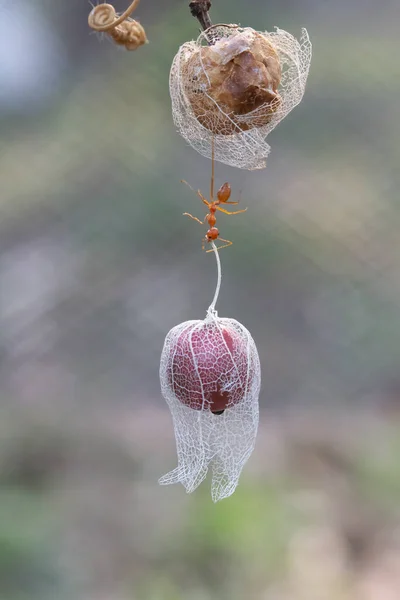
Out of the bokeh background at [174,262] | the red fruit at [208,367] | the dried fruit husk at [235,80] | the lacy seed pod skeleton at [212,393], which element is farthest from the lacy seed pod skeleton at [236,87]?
the bokeh background at [174,262]

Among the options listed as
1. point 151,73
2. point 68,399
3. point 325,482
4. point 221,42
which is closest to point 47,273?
point 68,399

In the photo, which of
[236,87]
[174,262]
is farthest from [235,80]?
[174,262]

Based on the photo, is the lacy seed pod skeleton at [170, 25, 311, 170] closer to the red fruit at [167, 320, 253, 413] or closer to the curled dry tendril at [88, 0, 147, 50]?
the curled dry tendril at [88, 0, 147, 50]

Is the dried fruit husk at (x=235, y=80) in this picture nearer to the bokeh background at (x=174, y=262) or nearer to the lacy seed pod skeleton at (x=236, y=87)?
the lacy seed pod skeleton at (x=236, y=87)

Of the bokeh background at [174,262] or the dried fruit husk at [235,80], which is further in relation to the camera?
the bokeh background at [174,262]

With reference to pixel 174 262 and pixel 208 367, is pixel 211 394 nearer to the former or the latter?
pixel 208 367

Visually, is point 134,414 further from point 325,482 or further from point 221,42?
point 221,42
